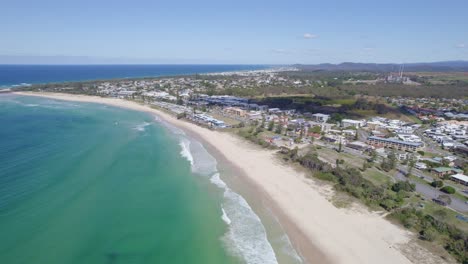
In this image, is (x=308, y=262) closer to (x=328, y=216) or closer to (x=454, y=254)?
(x=328, y=216)

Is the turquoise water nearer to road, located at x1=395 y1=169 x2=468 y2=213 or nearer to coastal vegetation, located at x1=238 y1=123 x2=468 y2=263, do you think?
coastal vegetation, located at x1=238 y1=123 x2=468 y2=263

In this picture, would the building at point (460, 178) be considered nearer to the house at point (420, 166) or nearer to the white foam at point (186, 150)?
the house at point (420, 166)

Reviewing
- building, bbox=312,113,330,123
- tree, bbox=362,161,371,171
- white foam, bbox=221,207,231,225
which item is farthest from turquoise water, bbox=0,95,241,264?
building, bbox=312,113,330,123

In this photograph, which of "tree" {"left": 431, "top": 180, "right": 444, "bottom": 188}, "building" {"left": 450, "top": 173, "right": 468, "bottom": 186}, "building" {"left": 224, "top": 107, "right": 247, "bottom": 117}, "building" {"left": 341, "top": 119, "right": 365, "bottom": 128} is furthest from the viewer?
"building" {"left": 224, "top": 107, "right": 247, "bottom": 117}

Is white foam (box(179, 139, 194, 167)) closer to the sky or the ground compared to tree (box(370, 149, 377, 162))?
Answer: closer to the sky

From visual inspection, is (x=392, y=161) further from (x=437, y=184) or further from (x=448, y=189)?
(x=448, y=189)

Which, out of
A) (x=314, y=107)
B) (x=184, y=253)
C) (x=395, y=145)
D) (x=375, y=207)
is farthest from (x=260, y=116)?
(x=184, y=253)

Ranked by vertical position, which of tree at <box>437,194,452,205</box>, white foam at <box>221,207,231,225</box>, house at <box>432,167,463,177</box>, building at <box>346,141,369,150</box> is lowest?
house at <box>432,167,463,177</box>
